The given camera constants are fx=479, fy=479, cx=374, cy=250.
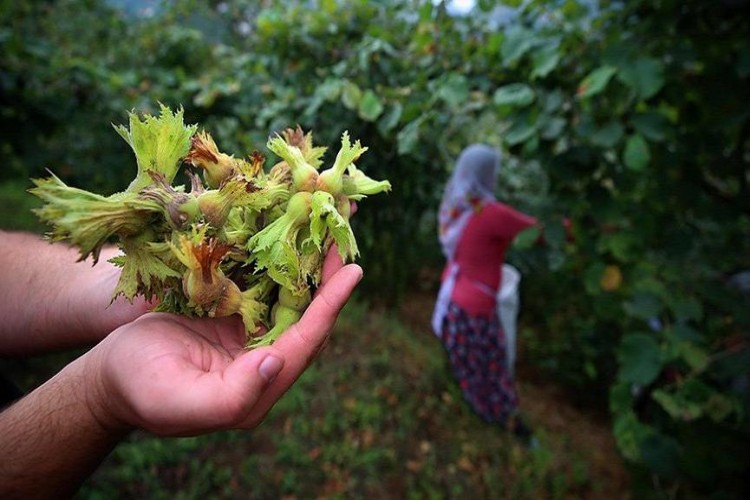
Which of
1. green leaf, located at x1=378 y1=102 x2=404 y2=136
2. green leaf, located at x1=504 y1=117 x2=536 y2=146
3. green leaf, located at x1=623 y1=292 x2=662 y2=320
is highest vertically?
green leaf, located at x1=378 y1=102 x2=404 y2=136

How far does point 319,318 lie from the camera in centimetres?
86

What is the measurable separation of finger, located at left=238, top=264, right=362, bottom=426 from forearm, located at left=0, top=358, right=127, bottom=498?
0.31 meters

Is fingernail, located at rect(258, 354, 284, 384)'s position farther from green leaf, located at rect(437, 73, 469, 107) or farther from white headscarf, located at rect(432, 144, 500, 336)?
white headscarf, located at rect(432, 144, 500, 336)

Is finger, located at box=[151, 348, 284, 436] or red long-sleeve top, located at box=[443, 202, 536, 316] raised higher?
finger, located at box=[151, 348, 284, 436]

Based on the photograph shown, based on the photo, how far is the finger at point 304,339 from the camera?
843mm

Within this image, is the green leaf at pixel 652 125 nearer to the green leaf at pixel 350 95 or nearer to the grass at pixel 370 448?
the green leaf at pixel 350 95

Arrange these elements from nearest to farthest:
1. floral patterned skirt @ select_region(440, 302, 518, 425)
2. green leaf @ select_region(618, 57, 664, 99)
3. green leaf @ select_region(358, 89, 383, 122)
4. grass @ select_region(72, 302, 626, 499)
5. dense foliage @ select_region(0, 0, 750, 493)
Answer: green leaf @ select_region(618, 57, 664, 99)
dense foliage @ select_region(0, 0, 750, 493)
green leaf @ select_region(358, 89, 383, 122)
grass @ select_region(72, 302, 626, 499)
floral patterned skirt @ select_region(440, 302, 518, 425)

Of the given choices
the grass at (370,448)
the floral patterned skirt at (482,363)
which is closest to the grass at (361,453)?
the grass at (370,448)

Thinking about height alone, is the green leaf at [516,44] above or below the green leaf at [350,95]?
below

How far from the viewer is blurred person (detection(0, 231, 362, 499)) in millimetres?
729

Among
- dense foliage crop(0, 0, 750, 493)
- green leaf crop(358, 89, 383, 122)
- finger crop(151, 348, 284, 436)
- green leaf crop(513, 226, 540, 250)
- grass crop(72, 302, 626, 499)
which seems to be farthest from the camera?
grass crop(72, 302, 626, 499)

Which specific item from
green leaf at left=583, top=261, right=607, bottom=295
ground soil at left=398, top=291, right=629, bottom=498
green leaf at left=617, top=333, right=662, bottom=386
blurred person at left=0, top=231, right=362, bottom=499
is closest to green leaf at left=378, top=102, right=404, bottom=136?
blurred person at left=0, top=231, right=362, bottom=499

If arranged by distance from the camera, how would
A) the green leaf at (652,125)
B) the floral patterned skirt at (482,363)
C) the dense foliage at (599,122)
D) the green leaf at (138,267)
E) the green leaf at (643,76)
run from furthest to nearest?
the floral patterned skirt at (482,363) < the dense foliage at (599,122) < the green leaf at (652,125) < the green leaf at (643,76) < the green leaf at (138,267)

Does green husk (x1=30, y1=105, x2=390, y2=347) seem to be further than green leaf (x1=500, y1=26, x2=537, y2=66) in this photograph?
No
